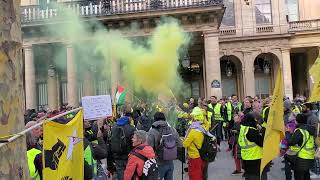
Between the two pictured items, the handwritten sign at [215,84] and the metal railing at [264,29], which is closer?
the handwritten sign at [215,84]

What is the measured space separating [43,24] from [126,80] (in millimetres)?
5083

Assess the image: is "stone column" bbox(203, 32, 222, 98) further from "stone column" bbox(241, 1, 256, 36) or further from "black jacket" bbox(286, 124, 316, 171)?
"black jacket" bbox(286, 124, 316, 171)

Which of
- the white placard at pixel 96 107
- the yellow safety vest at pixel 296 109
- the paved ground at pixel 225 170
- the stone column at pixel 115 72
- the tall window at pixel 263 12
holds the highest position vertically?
the tall window at pixel 263 12

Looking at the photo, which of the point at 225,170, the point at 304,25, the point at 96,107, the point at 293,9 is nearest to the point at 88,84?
the point at 225,170

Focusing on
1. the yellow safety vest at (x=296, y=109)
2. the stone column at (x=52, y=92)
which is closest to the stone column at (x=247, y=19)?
the stone column at (x=52, y=92)

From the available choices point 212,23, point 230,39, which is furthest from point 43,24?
point 230,39

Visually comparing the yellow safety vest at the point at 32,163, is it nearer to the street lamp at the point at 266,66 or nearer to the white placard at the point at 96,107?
the white placard at the point at 96,107

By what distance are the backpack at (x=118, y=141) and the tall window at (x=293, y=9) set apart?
23.7m

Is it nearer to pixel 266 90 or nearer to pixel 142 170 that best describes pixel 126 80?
pixel 266 90

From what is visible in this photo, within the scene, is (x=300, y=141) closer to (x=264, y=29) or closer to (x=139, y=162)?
(x=139, y=162)

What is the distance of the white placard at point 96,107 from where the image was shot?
800 centimetres

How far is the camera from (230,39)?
2830cm

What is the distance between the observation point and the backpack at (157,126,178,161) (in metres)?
8.24

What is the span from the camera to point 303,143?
819cm
